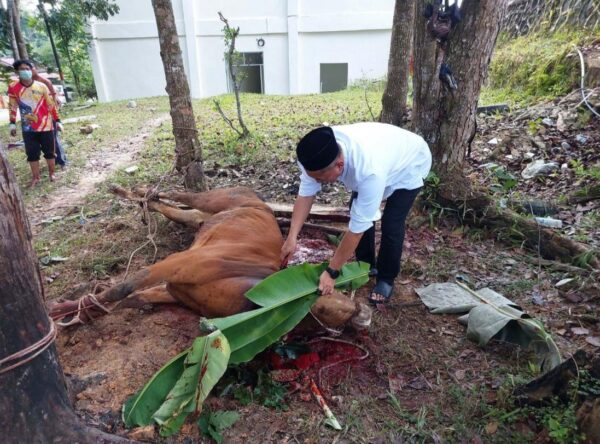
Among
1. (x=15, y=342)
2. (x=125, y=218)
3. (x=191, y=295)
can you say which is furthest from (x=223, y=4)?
(x=15, y=342)

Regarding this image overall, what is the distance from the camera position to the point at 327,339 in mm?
2826

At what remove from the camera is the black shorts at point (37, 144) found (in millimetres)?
6652

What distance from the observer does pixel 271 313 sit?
2.46 meters

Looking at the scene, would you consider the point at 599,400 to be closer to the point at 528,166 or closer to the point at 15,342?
the point at 15,342

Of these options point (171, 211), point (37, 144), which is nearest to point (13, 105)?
point (37, 144)

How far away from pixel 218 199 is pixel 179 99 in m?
1.44

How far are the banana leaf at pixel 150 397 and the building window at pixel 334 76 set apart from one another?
1607 cm

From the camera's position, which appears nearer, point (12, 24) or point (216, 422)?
point (216, 422)

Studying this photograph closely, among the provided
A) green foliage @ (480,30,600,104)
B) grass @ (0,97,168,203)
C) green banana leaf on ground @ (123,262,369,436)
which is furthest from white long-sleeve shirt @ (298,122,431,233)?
green foliage @ (480,30,600,104)

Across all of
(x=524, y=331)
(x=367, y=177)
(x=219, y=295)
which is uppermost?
(x=367, y=177)

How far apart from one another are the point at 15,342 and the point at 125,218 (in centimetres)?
336

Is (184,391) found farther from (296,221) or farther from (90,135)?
(90,135)

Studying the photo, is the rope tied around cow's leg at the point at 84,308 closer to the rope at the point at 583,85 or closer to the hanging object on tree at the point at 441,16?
the hanging object on tree at the point at 441,16

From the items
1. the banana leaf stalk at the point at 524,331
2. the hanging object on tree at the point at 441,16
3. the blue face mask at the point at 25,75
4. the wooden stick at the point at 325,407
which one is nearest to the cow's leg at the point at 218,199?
the wooden stick at the point at 325,407
